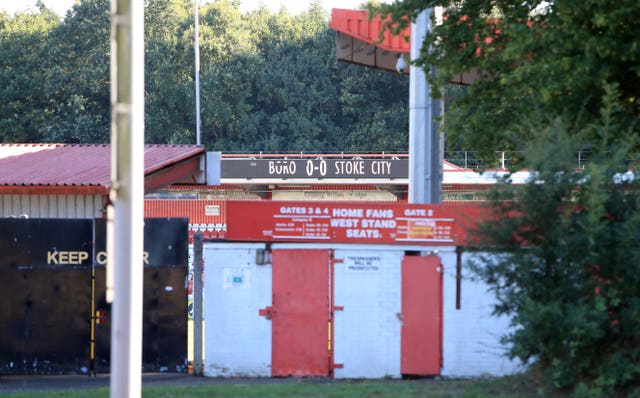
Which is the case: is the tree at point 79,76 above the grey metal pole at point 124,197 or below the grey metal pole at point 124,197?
above

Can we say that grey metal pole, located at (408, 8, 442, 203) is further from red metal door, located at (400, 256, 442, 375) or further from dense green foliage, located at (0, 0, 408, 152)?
dense green foliage, located at (0, 0, 408, 152)

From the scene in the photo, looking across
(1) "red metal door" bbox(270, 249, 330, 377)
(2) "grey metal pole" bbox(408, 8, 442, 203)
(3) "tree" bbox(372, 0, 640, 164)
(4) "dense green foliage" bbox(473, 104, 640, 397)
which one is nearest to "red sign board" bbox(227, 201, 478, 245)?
(1) "red metal door" bbox(270, 249, 330, 377)

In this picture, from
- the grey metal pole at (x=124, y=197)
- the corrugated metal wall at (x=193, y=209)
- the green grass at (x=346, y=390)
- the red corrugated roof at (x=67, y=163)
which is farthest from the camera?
the corrugated metal wall at (x=193, y=209)

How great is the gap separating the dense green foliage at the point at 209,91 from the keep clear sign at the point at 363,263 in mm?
44878

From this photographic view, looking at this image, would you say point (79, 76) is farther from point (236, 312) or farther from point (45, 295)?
point (236, 312)

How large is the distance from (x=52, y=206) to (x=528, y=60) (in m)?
10.3

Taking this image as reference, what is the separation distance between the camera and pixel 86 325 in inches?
525

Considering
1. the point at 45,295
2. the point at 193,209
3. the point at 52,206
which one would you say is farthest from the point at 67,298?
the point at 193,209

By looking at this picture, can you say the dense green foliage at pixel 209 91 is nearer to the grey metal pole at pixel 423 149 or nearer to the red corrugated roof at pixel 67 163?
the red corrugated roof at pixel 67 163

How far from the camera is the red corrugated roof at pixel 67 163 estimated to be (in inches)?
650

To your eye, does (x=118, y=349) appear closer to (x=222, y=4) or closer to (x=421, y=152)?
(x=421, y=152)

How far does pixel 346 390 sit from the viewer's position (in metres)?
11.4

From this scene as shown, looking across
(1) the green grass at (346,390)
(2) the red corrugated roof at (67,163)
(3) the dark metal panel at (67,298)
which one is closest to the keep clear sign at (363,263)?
(1) the green grass at (346,390)

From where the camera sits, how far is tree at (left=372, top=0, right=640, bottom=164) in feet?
39.0
